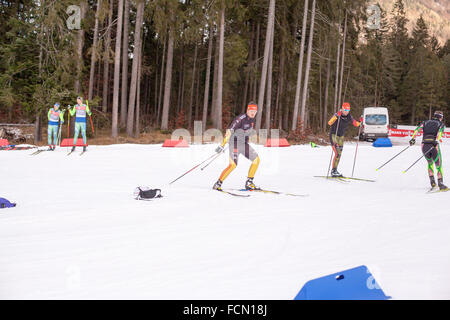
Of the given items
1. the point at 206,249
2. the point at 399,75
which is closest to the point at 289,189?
the point at 206,249

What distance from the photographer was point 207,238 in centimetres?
537

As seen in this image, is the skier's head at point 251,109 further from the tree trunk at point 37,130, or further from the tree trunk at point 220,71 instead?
the tree trunk at point 220,71

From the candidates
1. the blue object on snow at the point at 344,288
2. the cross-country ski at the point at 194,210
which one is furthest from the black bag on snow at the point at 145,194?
the blue object on snow at the point at 344,288

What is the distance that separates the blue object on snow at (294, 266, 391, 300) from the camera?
10.3ft

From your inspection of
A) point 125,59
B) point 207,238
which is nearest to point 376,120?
point 125,59

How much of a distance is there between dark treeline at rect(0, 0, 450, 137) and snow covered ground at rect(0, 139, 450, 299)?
905cm

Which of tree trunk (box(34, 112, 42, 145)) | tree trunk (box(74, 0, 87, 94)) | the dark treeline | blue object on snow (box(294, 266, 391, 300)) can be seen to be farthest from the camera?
tree trunk (box(74, 0, 87, 94))

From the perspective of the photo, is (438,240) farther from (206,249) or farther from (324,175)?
(324,175)

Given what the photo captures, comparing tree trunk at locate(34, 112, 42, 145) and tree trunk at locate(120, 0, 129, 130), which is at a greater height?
tree trunk at locate(120, 0, 129, 130)

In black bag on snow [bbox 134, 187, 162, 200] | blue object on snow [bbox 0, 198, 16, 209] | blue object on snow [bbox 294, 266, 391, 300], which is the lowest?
blue object on snow [bbox 0, 198, 16, 209]

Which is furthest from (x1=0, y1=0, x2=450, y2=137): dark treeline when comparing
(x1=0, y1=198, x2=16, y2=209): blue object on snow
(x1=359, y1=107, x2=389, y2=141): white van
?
(x1=0, y1=198, x2=16, y2=209): blue object on snow

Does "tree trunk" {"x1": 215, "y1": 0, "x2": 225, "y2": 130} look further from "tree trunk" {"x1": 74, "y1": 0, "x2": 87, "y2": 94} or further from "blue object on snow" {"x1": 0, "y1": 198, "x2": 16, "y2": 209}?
"blue object on snow" {"x1": 0, "y1": 198, "x2": 16, "y2": 209}

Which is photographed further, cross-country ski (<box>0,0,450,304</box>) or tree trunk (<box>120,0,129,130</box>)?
tree trunk (<box>120,0,129,130</box>)
